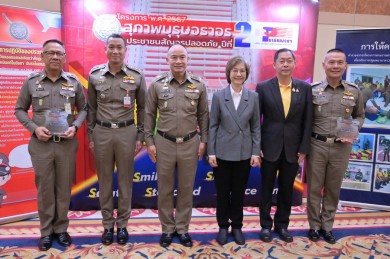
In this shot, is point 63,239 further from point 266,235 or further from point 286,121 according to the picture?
point 286,121

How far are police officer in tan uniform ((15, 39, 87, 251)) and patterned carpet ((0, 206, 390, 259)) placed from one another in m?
0.22

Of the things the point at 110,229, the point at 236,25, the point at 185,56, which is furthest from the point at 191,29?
the point at 110,229

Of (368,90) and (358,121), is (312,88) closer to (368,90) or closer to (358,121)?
(358,121)

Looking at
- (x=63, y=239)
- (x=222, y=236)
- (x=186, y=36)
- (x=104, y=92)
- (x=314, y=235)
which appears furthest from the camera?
(x=186, y=36)

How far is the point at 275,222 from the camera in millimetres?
3145

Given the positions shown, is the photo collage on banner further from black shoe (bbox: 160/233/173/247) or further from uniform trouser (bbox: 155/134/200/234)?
black shoe (bbox: 160/233/173/247)

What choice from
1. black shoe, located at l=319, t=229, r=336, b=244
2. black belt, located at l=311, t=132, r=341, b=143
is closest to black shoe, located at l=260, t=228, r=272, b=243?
black shoe, located at l=319, t=229, r=336, b=244

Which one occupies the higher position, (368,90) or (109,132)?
(368,90)

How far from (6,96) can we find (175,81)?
5.59 ft

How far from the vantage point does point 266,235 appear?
3029mm

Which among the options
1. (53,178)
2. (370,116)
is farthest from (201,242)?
(370,116)

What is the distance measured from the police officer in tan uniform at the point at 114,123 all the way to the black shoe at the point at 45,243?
1.45 ft

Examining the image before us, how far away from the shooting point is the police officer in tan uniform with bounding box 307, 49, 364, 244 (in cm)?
288

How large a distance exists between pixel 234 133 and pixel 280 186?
2.41 ft
